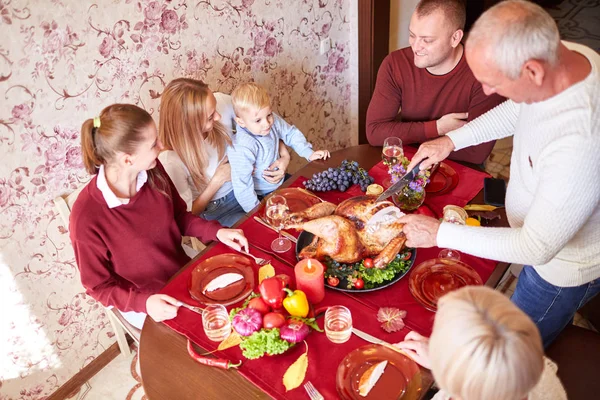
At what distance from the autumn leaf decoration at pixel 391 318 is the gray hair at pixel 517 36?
2.48 ft

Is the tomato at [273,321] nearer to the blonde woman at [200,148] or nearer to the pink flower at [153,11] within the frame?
the blonde woman at [200,148]

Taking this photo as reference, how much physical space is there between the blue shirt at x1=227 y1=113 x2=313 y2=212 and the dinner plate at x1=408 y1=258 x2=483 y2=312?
961 mm

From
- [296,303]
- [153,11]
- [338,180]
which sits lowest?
[296,303]

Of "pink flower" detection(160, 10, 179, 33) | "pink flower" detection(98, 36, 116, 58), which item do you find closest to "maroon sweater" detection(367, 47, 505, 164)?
"pink flower" detection(160, 10, 179, 33)

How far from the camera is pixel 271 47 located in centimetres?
296

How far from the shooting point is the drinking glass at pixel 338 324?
142 centimetres

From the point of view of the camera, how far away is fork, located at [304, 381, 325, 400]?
1.29 metres

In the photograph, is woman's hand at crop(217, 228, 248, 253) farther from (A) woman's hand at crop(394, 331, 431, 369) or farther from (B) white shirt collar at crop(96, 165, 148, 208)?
(A) woman's hand at crop(394, 331, 431, 369)

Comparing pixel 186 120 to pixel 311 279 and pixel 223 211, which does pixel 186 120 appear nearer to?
pixel 223 211

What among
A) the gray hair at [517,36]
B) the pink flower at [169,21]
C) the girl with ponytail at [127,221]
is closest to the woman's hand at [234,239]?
the girl with ponytail at [127,221]

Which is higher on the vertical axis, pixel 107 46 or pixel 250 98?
pixel 107 46

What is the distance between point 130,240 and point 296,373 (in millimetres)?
906

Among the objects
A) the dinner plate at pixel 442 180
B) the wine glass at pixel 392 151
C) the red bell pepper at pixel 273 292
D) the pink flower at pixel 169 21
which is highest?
the pink flower at pixel 169 21

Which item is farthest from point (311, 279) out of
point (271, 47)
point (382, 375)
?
point (271, 47)
